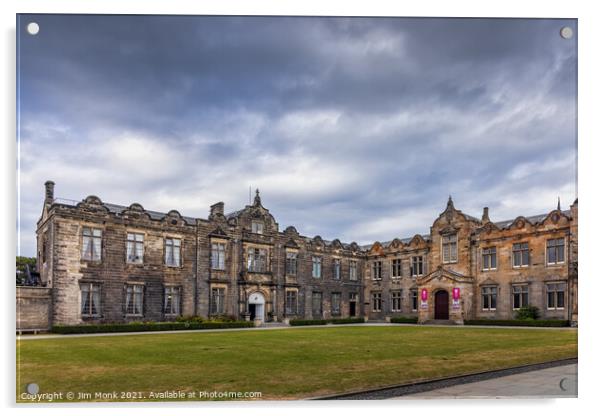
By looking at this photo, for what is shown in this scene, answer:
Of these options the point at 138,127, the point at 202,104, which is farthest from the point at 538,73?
the point at 138,127

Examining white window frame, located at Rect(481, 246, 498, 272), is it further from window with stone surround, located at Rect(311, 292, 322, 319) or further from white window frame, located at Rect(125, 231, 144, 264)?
white window frame, located at Rect(125, 231, 144, 264)

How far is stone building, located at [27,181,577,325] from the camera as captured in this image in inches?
1053

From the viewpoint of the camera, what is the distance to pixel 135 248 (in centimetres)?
2905

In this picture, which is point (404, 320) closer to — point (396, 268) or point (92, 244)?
point (396, 268)

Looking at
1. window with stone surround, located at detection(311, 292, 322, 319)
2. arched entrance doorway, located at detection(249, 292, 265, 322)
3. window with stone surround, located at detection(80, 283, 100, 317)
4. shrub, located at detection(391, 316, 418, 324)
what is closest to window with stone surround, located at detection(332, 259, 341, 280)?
window with stone surround, located at detection(311, 292, 322, 319)

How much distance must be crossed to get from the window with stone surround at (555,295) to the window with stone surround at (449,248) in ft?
24.5

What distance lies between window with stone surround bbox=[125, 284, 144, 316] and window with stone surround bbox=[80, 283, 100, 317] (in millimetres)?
1555

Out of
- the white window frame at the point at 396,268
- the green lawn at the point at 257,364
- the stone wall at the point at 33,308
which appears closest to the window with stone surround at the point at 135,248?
the stone wall at the point at 33,308

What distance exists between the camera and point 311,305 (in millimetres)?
36875

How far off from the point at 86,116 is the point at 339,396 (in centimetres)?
821

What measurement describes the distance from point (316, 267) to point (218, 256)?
737 centimetres

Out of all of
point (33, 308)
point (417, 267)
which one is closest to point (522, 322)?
point (417, 267)

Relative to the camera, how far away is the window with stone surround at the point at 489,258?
37.3 meters

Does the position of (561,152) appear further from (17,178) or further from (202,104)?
(17,178)
